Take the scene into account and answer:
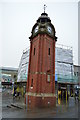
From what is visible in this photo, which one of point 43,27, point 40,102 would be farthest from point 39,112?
point 43,27

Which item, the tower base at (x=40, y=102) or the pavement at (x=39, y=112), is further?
the tower base at (x=40, y=102)

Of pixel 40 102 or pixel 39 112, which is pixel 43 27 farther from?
pixel 39 112

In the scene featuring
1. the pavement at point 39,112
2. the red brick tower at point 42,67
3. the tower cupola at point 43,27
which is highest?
the tower cupola at point 43,27

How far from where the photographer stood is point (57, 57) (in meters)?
38.1

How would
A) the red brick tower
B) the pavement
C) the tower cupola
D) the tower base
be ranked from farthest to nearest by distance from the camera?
1. the tower cupola
2. the red brick tower
3. the tower base
4. the pavement

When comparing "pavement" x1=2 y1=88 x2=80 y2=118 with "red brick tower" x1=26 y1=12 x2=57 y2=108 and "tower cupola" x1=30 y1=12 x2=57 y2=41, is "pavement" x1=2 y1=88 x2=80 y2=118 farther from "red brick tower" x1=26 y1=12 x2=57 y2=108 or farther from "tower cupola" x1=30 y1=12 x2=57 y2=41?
"tower cupola" x1=30 y1=12 x2=57 y2=41

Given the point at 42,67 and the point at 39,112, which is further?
the point at 42,67

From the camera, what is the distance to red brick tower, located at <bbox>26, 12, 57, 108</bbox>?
16859mm

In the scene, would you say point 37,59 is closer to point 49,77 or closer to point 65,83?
point 49,77

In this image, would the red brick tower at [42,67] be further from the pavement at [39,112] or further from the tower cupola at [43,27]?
the pavement at [39,112]

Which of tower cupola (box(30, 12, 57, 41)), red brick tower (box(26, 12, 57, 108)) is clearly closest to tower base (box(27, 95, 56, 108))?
red brick tower (box(26, 12, 57, 108))

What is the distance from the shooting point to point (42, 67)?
17.8m

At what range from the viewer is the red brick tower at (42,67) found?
55.3ft

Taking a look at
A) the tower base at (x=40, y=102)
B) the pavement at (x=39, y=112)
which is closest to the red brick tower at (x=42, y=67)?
the tower base at (x=40, y=102)
